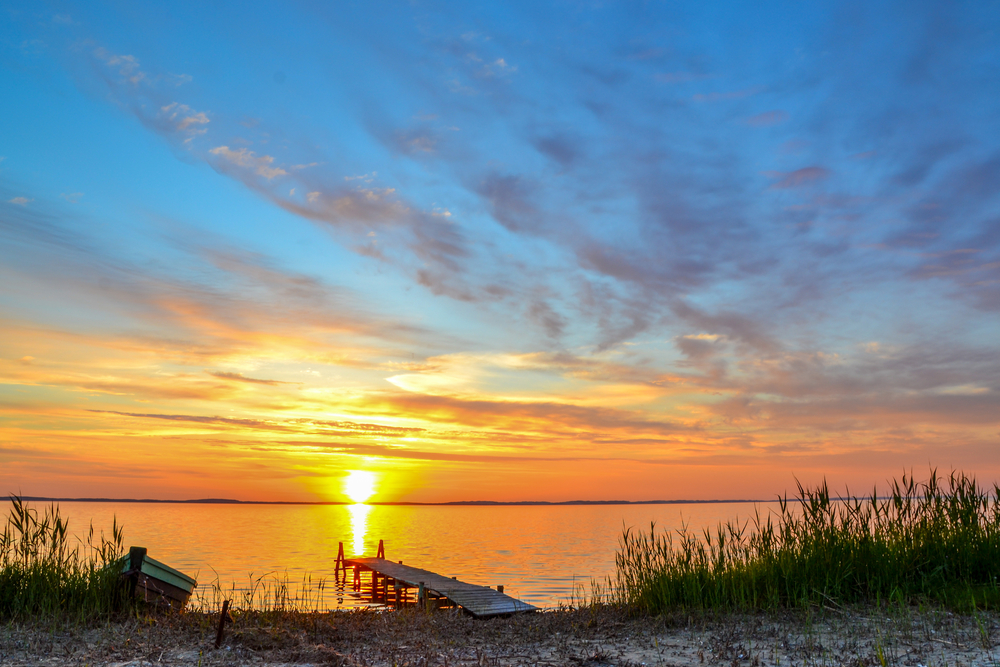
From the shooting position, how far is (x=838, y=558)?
34.2 ft

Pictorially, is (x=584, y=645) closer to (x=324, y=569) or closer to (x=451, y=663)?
(x=451, y=663)

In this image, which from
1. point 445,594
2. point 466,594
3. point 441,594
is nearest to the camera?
point 466,594

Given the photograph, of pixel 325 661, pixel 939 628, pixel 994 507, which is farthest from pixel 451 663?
pixel 994 507

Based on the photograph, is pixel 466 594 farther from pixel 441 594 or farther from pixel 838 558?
pixel 838 558

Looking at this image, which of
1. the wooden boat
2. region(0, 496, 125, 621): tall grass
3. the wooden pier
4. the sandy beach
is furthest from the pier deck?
region(0, 496, 125, 621): tall grass

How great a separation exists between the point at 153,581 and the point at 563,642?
810cm

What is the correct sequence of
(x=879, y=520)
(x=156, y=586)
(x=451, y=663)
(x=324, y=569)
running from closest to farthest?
1. (x=451, y=663)
2. (x=879, y=520)
3. (x=156, y=586)
4. (x=324, y=569)

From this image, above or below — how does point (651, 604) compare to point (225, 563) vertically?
above

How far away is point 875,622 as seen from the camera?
8.63 m

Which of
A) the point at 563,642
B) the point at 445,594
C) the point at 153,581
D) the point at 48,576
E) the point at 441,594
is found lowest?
the point at 441,594

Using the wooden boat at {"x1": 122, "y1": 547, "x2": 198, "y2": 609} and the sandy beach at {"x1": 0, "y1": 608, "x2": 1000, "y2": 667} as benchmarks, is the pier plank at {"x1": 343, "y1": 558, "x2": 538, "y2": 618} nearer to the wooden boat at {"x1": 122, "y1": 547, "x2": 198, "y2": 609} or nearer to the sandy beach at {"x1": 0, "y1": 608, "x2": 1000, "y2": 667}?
the sandy beach at {"x1": 0, "y1": 608, "x2": 1000, "y2": 667}

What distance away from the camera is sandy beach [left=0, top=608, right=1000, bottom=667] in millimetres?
7602

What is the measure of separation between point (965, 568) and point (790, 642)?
483 cm

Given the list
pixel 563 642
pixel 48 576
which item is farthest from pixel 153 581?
pixel 563 642
